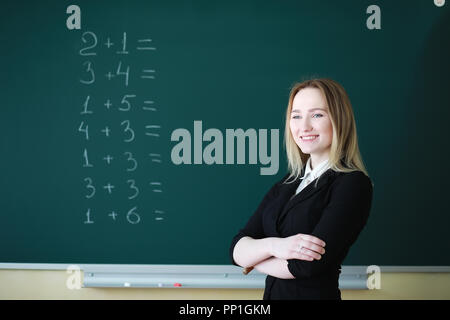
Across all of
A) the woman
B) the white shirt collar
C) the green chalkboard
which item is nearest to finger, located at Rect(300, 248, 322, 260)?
the woman

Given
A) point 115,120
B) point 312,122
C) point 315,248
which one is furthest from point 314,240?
point 115,120

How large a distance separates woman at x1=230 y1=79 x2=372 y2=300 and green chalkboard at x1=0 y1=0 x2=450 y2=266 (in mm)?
1251

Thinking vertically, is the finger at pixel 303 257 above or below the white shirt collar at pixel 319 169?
below

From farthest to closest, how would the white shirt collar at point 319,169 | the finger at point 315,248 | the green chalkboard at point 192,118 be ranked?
1. the green chalkboard at point 192,118
2. the white shirt collar at point 319,169
3. the finger at point 315,248

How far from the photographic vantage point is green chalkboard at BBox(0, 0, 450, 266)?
2.48m

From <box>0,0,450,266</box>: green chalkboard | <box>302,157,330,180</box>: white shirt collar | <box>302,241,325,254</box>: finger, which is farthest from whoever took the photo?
<box>0,0,450,266</box>: green chalkboard

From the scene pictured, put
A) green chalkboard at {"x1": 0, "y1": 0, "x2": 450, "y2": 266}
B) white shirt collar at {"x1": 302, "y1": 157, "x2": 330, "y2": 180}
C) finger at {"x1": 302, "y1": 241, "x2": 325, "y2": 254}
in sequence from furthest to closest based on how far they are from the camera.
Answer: green chalkboard at {"x1": 0, "y1": 0, "x2": 450, "y2": 266} → white shirt collar at {"x1": 302, "y1": 157, "x2": 330, "y2": 180} → finger at {"x1": 302, "y1": 241, "x2": 325, "y2": 254}

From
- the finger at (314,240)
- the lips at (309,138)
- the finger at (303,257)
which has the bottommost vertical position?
the finger at (303,257)

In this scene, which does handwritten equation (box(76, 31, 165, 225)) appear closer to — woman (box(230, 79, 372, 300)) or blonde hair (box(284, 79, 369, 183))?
woman (box(230, 79, 372, 300))

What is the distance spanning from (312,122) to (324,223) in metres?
→ 0.30

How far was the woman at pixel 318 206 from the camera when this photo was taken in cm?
112

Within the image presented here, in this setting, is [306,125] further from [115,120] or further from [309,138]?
[115,120]

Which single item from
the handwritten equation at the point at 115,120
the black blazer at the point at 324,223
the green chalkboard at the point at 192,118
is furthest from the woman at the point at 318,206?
the handwritten equation at the point at 115,120

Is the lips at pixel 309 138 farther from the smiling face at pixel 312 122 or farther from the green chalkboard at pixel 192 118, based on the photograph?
the green chalkboard at pixel 192 118
